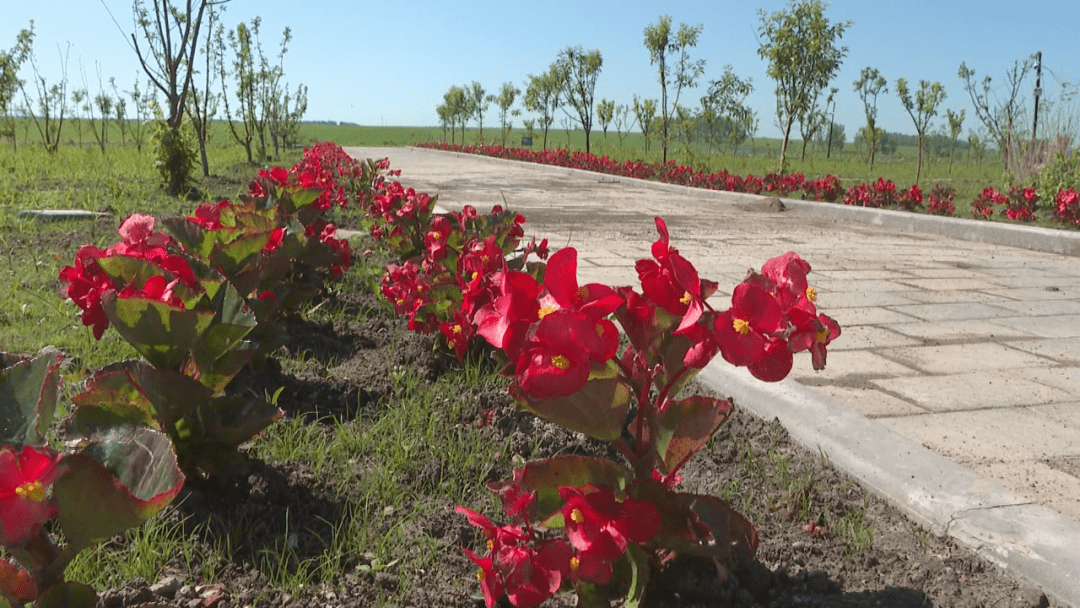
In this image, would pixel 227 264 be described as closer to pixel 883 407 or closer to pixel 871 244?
pixel 883 407

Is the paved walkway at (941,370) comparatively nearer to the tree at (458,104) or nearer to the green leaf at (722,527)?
the green leaf at (722,527)

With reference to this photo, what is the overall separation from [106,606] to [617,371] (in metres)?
1.03

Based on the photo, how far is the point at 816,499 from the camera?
6.51 ft

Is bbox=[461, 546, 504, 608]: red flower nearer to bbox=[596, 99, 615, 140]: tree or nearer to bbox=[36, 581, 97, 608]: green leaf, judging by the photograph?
bbox=[36, 581, 97, 608]: green leaf

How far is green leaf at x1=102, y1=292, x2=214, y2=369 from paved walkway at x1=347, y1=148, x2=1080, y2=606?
178 centimetres

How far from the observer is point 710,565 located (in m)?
1.49

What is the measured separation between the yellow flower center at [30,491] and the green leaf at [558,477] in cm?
70

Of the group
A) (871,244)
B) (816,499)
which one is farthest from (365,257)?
(871,244)

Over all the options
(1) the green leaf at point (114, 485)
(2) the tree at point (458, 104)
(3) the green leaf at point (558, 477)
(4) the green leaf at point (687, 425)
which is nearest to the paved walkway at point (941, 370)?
(4) the green leaf at point (687, 425)

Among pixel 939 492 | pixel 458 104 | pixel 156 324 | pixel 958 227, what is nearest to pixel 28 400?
pixel 156 324

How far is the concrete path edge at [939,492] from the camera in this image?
5.42 feet

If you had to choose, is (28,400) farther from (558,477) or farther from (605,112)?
(605,112)

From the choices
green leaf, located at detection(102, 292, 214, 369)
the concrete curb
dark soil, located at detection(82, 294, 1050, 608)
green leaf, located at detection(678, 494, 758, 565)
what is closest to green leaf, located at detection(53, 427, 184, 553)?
dark soil, located at detection(82, 294, 1050, 608)

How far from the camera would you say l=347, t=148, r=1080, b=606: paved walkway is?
1903 mm
